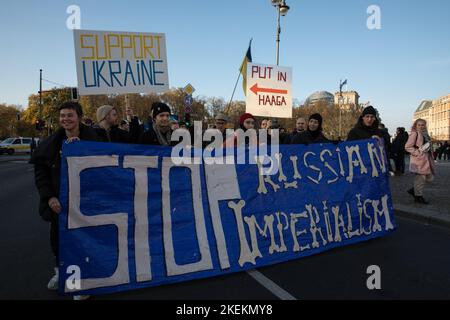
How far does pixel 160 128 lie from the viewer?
423cm

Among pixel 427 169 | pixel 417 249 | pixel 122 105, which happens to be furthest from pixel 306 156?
pixel 122 105

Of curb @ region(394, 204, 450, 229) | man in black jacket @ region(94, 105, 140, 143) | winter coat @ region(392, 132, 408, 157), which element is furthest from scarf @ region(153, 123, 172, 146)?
winter coat @ region(392, 132, 408, 157)

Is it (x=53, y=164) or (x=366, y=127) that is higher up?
(x=366, y=127)

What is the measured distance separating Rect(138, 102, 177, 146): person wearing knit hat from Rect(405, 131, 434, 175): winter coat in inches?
212

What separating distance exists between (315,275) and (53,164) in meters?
2.86

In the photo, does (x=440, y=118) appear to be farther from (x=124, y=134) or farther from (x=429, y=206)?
(x=124, y=134)

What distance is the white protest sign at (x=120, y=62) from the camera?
16.8 ft

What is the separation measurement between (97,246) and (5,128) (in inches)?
3546

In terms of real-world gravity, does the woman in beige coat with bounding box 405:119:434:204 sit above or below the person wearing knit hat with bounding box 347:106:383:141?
below

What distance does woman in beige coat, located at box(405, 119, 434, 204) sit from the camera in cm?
699

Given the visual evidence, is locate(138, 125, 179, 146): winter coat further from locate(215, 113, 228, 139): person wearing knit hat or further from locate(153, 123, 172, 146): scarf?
locate(215, 113, 228, 139): person wearing knit hat

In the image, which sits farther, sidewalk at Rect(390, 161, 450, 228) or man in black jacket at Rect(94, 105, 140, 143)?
sidewalk at Rect(390, 161, 450, 228)

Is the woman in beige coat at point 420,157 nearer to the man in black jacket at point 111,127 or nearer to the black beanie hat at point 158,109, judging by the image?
the black beanie hat at point 158,109

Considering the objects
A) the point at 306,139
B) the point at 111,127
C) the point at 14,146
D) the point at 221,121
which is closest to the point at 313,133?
the point at 306,139
